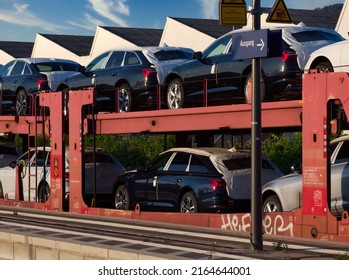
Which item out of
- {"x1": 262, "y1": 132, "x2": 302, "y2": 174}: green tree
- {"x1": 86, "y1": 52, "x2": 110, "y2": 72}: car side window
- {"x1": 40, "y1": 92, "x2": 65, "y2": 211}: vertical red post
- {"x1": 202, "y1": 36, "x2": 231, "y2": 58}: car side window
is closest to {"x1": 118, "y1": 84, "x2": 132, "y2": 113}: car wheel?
{"x1": 86, "y1": 52, "x2": 110, "y2": 72}: car side window

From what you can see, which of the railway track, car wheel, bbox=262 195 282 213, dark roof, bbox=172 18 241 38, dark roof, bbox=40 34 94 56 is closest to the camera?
the railway track

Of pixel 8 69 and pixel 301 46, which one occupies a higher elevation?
pixel 8 69

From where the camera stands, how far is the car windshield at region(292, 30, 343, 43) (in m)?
18.3

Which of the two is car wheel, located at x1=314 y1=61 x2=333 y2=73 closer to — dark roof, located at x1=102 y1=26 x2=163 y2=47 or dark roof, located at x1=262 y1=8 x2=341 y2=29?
dark roof, located at x1=262 y1=8 x2=341 y2=29

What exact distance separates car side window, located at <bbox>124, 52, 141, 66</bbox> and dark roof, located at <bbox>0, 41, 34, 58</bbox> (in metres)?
45.9

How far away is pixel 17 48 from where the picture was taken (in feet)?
233

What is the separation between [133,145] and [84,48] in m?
26.3

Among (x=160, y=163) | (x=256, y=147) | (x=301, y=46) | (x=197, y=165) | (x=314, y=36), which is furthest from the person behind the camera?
(x=160, y=163)

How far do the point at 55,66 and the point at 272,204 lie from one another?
36.8 feet

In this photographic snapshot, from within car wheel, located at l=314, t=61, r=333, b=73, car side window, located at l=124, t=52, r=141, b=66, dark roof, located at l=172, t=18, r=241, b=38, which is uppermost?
dark roof, located at l=172, t=18, r=241, b=38

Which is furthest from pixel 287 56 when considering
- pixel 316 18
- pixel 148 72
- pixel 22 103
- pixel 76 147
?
pixel 316 18

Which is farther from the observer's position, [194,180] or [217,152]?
[217,152]

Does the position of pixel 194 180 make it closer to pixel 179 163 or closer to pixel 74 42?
pixel 179 163

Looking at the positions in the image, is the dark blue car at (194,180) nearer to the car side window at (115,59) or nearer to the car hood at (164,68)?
the car hood at (164,68)
